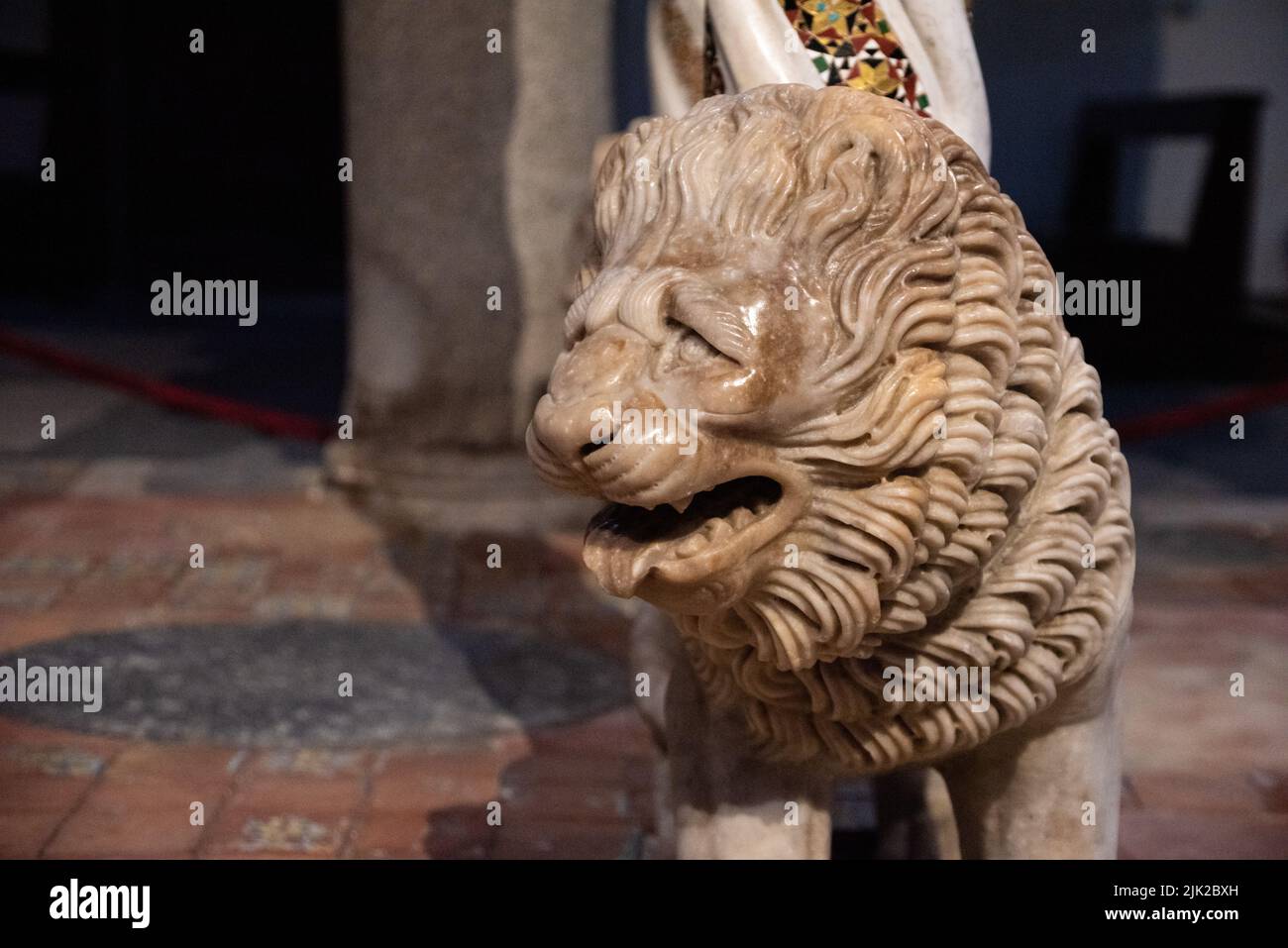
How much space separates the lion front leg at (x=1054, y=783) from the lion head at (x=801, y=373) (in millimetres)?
307

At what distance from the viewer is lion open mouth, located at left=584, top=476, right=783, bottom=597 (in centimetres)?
182

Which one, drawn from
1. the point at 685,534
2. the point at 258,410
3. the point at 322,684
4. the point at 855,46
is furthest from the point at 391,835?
the point at 258,410

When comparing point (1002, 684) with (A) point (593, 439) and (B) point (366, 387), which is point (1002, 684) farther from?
(B) point (366, 387)

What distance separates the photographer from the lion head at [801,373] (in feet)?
5.91

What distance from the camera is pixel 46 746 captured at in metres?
3.54

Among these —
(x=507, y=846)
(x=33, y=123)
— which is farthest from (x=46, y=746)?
(x=33, y=123)

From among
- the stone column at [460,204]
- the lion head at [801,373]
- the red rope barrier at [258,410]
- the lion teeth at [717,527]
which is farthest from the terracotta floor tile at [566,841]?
the red rope barrier at [258,410]

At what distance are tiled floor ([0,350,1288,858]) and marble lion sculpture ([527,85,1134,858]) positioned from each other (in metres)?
1.24

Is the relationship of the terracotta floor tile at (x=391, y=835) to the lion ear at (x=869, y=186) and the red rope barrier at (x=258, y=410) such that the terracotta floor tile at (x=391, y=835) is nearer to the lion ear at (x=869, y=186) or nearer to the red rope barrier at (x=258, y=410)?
the lion ear at (x=869, y=186)

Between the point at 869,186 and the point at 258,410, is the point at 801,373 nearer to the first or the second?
the point at 869,186

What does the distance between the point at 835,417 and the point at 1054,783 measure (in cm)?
65

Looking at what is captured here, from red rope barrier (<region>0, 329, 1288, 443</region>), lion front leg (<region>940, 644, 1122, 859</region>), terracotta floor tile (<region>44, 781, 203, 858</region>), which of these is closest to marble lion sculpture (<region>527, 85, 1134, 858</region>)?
lion front leg (<region>940, 644, 1122, 859</region>)

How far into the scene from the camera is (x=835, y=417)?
1836 millimetres

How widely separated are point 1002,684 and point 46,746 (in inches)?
86.9
